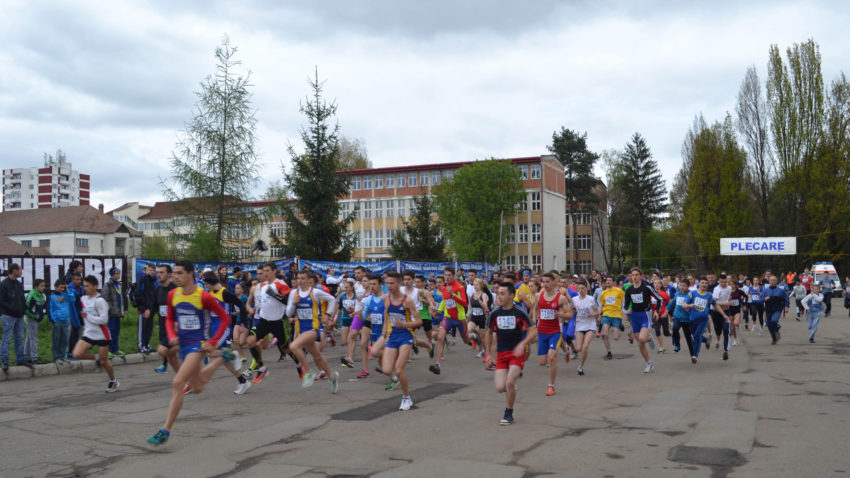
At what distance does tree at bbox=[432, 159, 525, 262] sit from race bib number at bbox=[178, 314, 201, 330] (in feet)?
228

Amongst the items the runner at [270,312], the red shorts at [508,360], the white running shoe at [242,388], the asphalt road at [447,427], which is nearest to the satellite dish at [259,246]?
the asphalt road at [447,427]

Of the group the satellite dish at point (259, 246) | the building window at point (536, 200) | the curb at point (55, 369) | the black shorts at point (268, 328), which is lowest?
the curb at point (55, 369)

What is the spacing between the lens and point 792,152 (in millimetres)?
56750

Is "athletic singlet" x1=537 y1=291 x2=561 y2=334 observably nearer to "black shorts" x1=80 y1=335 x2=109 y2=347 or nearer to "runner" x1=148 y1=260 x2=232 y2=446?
"runner" x1=148 y1=260 x2=232 y2=446

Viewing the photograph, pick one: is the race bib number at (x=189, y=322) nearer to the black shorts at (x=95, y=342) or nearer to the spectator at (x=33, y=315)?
the black shorts at (x=95, y=342)

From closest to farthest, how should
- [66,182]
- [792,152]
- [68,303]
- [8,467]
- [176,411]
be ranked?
[8,467] → [176,411] → [68,303] → [792,152] → [66,182]

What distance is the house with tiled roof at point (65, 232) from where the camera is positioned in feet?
308

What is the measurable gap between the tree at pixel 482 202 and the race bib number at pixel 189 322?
Result: 228 ft

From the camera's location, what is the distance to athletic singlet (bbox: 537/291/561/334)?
38.8 feet

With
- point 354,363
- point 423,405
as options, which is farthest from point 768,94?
point 423,405

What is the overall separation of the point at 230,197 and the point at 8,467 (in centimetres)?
2447

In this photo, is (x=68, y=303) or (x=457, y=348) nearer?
(x=68, y=303)

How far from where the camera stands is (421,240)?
4972 cm

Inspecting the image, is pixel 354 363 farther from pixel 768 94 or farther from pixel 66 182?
pixel 66 182
